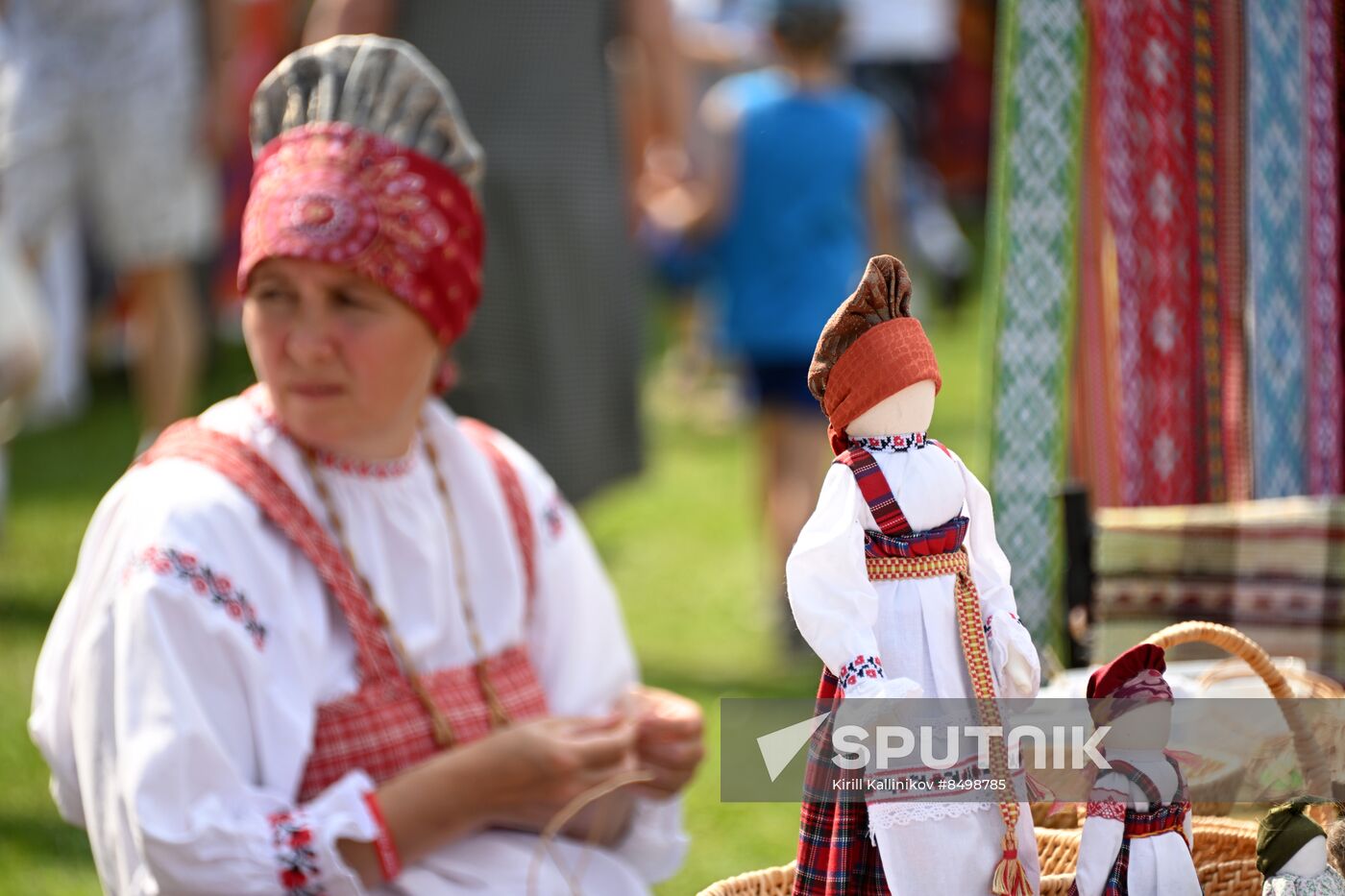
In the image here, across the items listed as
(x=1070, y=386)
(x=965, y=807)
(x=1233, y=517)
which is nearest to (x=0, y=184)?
(x=1070, y=386)

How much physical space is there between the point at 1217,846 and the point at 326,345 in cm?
116

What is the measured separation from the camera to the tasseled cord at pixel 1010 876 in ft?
4.37

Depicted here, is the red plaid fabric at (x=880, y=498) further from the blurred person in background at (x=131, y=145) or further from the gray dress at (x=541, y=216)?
the blurred person in background at (x=131, y=145)

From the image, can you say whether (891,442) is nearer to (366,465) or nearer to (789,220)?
(366,465)

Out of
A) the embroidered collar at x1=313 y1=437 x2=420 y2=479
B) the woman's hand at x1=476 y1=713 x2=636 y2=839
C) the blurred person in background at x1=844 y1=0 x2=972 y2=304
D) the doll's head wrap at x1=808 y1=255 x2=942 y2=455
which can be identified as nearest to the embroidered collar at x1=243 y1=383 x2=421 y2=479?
the embroidered collar at x1=313 y1=437 x2=420 y2=479

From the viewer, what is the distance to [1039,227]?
7.34ft

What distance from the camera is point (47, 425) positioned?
7660mm

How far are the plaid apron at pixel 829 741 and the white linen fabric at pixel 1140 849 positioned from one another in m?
0.09

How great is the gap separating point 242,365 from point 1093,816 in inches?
326

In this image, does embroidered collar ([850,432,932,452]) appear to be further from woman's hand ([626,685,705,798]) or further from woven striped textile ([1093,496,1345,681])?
woman's hand ([626,685,705,798])

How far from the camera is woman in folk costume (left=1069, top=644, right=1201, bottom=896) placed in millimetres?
1365

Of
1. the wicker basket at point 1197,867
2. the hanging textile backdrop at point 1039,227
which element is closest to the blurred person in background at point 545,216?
the hanging textile backdrop at point 1039,227

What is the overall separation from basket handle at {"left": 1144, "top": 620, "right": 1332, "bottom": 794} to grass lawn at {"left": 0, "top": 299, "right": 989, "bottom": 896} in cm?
76

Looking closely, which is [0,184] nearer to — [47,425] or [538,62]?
[538,62]
